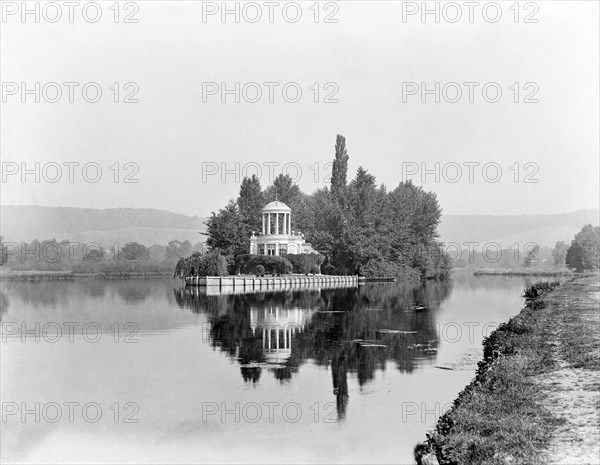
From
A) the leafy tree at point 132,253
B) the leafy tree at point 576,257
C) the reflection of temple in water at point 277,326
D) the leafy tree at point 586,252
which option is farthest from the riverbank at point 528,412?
the leafy tree at point 132,253

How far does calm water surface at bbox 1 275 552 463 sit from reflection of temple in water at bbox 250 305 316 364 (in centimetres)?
8

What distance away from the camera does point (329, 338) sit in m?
25.0

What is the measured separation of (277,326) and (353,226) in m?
66.1

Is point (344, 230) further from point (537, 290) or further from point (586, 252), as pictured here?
point (586, 252)

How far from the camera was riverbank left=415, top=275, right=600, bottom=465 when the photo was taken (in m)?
9.12

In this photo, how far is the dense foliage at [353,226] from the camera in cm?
9288

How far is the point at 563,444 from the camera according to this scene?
9312 mm

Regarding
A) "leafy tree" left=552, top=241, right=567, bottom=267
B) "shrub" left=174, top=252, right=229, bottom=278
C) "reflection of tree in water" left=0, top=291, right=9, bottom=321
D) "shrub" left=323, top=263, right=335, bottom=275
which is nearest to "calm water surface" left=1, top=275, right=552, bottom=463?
"reflection of tree in water" left=0, top=291, right=9, bottom=321

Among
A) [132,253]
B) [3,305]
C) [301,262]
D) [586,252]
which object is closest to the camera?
[3,305]

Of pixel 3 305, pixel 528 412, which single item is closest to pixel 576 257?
pixel 3 305

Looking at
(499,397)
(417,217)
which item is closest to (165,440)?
(499,397)

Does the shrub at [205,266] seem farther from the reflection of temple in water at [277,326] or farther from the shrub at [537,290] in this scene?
the shrub at [537,290]

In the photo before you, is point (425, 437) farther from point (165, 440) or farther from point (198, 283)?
point (198, 283)

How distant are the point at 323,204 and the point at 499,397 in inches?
3603
